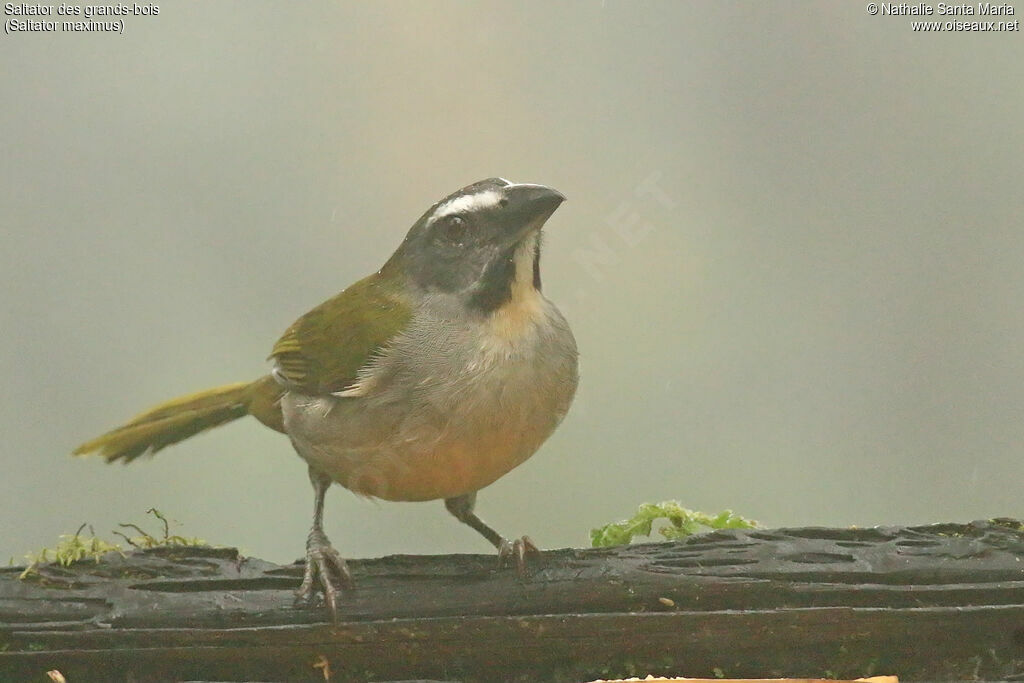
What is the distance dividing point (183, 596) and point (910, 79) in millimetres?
3089

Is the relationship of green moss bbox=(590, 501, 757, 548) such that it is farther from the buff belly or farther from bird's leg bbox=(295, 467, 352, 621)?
bird's leg bbox=(295, 467, 352, 621)

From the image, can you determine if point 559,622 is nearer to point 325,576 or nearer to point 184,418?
point 325,576

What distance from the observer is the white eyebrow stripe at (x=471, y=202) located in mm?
2998

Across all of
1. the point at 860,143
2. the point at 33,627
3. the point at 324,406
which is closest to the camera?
the point at 33,627

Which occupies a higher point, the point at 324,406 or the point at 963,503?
the point at 324,406

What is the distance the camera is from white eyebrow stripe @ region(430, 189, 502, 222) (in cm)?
300

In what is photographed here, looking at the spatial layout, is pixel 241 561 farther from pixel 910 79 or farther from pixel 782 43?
pixel 910 79

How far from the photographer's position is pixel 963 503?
3.98 m

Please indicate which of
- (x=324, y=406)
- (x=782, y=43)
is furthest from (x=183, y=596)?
(x=782, y=43)

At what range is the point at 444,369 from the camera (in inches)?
117

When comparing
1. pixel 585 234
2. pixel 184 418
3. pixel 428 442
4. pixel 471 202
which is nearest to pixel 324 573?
pixel 428 442

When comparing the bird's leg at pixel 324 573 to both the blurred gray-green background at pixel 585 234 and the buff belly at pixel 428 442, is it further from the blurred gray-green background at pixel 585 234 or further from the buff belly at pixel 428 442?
the blurred gray-green background at pixel 585 234

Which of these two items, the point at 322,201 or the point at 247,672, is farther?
the point at 322,201

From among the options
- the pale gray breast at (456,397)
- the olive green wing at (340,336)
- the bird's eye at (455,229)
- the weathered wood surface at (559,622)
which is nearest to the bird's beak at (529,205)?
the bird's eye at (455,229)
